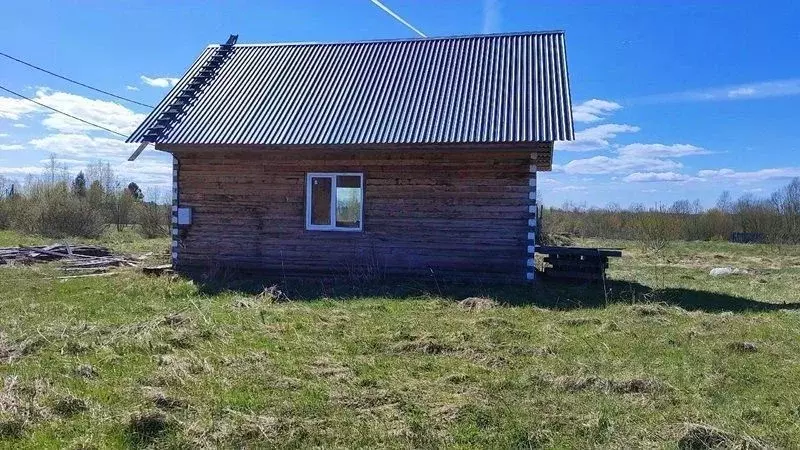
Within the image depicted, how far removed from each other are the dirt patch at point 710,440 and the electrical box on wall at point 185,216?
1122 cm

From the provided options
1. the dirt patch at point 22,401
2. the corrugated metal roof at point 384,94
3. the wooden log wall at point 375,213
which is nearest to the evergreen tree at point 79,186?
the corrugated metal roof at point 384,94

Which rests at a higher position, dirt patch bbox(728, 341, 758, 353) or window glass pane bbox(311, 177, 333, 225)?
window glass pane bbox(311, 177, 333, 225)

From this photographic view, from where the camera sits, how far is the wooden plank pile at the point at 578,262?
1231cm

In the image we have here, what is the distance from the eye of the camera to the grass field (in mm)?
4309

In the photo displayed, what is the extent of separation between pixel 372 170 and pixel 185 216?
14.0 feet

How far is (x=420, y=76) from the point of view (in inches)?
575

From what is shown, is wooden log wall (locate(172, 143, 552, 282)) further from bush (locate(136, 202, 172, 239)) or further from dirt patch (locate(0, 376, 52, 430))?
bush (locate(136, 202, 172, 239))

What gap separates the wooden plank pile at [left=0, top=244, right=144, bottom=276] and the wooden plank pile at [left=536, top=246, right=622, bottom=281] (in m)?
10.3

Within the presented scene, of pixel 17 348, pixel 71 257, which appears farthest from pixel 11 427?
pixel 71 257

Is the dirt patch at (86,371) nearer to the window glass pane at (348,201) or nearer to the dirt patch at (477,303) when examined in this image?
the dirt patch at (477,303)

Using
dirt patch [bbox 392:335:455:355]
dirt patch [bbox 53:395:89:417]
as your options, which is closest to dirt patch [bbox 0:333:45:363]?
dirt patch [bbox 53:395:89:417]

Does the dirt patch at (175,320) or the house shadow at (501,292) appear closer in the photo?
the dirt patch at (175,320)

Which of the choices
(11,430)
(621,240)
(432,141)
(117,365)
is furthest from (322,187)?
(621,240)

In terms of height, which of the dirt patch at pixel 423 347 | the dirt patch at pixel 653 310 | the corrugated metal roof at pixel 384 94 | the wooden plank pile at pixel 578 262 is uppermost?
the corrugated metal roof at pixel 384 94
